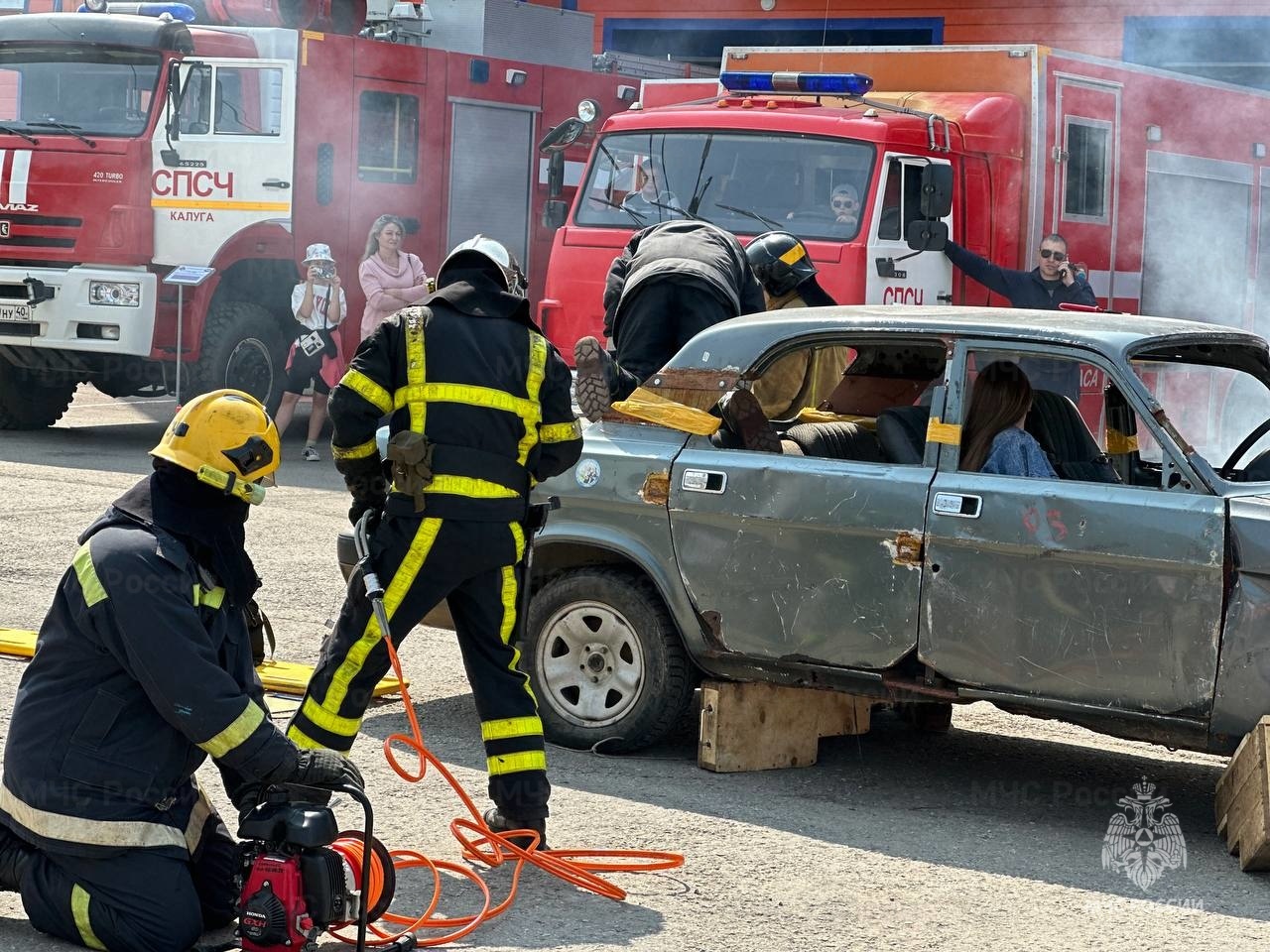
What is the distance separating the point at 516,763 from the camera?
5160mm

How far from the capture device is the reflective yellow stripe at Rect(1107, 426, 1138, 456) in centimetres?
685

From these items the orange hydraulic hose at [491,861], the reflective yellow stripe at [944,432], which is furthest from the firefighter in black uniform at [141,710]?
the reflective yellow stripe at [944,432]

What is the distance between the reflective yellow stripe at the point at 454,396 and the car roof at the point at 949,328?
1.24 meters

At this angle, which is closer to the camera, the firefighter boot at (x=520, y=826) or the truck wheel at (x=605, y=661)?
the firefighter boot at (x=520, y=826)

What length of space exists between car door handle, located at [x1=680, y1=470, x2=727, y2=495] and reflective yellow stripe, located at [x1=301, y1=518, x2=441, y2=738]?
1.19 metres

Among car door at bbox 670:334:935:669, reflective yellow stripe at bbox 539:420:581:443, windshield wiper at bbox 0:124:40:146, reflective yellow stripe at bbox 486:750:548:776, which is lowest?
reflective yellow stripe at bbox 486:750:548:776

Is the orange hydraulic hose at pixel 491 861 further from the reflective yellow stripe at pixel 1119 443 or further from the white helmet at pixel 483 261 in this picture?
the reflective yellow stripe at pixel 1119 443

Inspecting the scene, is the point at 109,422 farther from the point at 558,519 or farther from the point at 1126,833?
the point at 1126,833

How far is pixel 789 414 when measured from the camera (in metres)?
7.48

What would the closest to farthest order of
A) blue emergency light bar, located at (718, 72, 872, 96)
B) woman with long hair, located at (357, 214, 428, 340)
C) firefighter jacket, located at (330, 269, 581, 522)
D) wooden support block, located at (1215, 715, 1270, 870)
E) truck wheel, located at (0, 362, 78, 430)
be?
wooden support block, located at (1215, 715, 1270, 870) → firefighter jacket, located at (330, 269, 581, 522) → blue emergency light bar, located at (718, 72, 872, 96) → woman with long hair, located at (357, 214, 428, 340) → truck wheel, located at (0, 362, 78, 430)

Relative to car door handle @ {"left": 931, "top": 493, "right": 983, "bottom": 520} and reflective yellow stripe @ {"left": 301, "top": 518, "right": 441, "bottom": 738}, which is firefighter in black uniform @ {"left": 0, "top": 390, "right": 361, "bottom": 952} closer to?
reflective yellow stripe @ {"left": 301, "top": 518, "right": 441, "bottom": 738}

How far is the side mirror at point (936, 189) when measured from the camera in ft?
33.7

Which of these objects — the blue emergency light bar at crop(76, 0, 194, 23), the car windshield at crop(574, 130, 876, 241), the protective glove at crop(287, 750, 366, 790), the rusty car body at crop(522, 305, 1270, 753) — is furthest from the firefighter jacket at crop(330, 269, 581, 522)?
the blue emergency light bar at crop(76, 0, 194, 23)

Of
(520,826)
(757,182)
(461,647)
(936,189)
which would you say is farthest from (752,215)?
(520,826)
